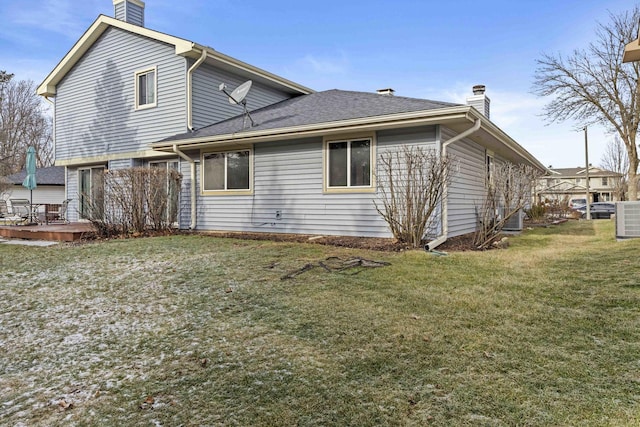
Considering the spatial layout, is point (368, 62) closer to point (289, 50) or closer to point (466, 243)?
point (289, 50)

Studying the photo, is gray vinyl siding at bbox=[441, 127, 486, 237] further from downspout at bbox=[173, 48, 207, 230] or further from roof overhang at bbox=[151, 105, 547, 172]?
downspout at bbox=[173, 48, 207, 230]

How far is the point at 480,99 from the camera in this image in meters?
11.5

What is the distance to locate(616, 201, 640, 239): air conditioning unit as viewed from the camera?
7.98m

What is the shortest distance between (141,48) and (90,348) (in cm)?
1156

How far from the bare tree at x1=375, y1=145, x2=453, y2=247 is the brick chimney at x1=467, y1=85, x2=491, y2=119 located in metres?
4.92

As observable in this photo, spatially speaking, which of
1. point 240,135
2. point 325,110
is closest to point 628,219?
point 325,110

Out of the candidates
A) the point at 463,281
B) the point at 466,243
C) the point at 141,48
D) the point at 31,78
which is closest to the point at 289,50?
the point at 141,48

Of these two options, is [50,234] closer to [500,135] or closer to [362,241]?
[362,241]

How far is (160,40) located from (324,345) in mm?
11490

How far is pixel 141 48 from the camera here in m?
12.3

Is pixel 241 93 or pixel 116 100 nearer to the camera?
pixel 241 93

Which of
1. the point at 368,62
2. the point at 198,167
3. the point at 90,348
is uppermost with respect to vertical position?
the point at 368,62

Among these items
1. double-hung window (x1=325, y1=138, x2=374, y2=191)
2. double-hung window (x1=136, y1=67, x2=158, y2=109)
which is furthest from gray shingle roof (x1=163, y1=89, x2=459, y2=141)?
double-hung window (x1=136, y1=67, x2=158, y2=109)

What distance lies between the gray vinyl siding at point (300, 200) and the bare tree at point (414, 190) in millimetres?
466
